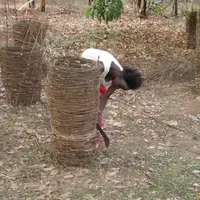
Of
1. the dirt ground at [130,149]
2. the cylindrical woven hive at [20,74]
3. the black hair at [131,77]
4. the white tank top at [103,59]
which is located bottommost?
the dirt ground at [130,149]

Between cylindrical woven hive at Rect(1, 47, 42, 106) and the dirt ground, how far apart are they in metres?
0.15

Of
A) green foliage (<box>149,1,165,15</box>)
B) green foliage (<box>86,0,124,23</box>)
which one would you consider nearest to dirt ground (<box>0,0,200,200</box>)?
green foliage (<box>86,0,124,23</box>)

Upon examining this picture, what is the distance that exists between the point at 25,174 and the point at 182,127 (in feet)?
6.85

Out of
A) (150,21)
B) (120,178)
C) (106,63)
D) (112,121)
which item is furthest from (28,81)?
(150,21)

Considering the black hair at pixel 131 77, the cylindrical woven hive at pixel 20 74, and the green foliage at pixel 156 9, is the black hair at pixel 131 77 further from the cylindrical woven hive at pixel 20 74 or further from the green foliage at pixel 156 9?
the green foliage at pixel 156 9

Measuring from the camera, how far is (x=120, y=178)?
148 inches

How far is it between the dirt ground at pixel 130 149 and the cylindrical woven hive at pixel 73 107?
17cm

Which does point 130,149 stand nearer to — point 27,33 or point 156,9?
point 27,33

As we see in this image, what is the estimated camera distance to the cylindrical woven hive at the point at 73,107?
11.8ft

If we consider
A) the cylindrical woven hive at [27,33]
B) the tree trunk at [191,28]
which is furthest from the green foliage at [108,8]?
the cylindrical woven hive at [27,33]

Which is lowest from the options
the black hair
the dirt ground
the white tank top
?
the dirt ground

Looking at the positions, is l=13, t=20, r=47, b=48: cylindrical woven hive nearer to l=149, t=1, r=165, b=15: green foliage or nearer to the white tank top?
A: the white tank top

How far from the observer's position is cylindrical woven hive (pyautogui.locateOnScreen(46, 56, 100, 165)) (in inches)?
141

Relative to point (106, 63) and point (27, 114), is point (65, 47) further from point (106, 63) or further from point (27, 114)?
point (106, 63)
